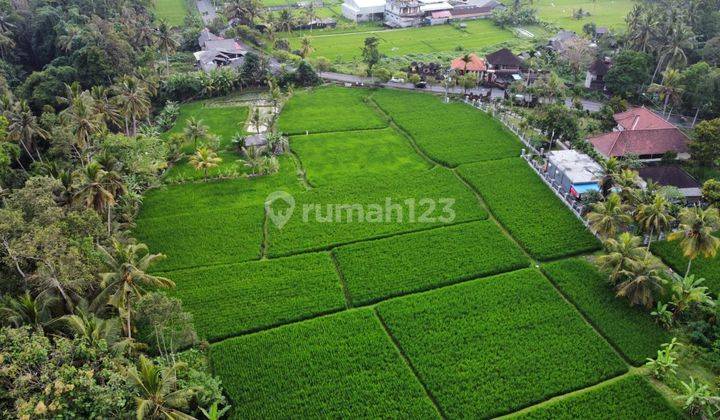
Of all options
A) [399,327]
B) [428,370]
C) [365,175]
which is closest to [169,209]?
[365,175]

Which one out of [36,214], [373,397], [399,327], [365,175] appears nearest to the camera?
[373,397]

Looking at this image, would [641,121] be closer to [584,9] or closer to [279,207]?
[279,207]

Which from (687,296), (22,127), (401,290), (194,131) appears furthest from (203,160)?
(687,296)

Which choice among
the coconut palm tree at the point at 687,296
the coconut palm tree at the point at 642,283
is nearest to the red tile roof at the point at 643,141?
the coconut palm tree at the point at 642,283

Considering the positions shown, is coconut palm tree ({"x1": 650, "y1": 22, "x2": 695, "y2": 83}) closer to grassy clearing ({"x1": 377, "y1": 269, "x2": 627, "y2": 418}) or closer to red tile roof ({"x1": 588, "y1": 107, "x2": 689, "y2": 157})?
red tile roof ({"x1": 588, "y1": 107, "x2": 689, "y2": 157})

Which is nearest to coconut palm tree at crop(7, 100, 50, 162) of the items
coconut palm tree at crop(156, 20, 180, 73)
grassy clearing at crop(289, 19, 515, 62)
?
coconut palm tree at crop(156, 20, 180, 73)

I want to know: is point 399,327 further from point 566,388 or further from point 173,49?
point 173,49

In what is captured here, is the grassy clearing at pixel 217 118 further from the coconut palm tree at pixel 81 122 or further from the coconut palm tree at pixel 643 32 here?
the coconut palm tree at pixel 643 32
